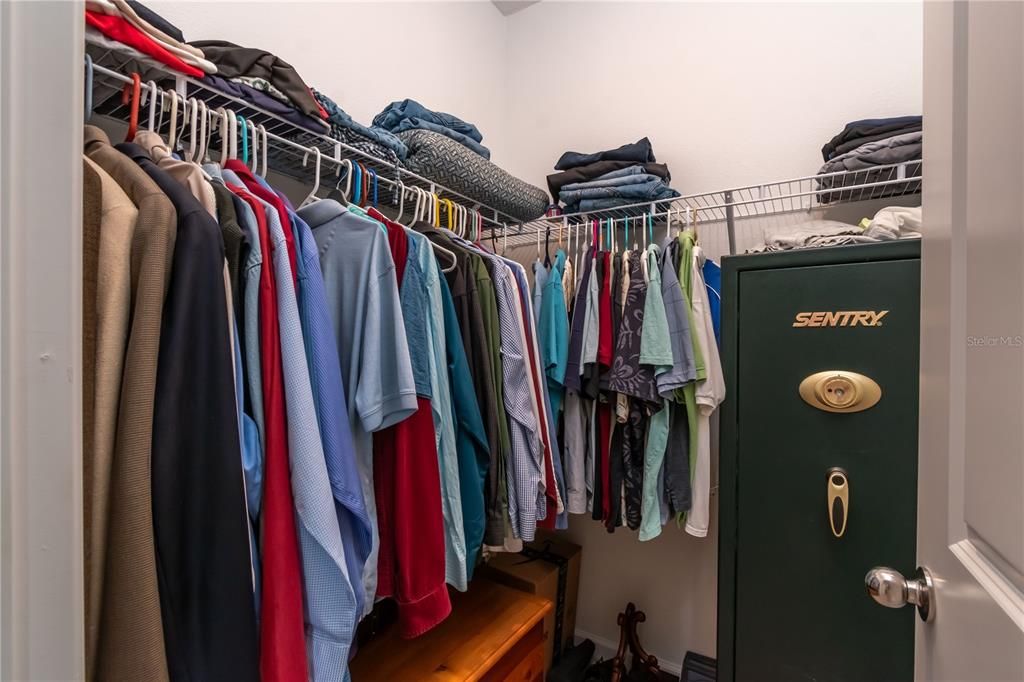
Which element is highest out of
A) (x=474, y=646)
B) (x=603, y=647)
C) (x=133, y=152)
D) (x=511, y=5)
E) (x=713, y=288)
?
(x=511, y=5)

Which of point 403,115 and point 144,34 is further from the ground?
point 403,115

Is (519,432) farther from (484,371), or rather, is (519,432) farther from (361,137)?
(361,137)

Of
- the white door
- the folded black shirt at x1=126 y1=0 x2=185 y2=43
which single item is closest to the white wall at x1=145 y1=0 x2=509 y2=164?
the folded black shirt at x1=126 y1=0 x2=185 y2=43

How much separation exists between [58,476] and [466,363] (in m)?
0.69

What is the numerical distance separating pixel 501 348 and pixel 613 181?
28.6 inches

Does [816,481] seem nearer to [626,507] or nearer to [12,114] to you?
[626,507]

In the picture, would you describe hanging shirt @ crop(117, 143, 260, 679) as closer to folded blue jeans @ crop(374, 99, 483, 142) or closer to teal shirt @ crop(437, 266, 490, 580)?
teal shirt @ crop(437, 266, 490, 580)

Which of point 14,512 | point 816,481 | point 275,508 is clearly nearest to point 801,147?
point 816,481

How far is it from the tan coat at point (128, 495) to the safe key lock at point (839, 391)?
107 cm

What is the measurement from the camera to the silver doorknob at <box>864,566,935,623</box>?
0.48 m

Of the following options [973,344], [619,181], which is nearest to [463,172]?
[619,181]

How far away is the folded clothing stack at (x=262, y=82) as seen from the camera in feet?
2.74

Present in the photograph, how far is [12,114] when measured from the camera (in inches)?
10.6

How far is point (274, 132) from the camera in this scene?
37.9 inches
